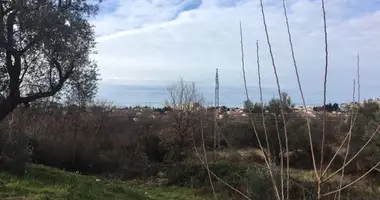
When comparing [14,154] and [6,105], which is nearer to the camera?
[6,105]

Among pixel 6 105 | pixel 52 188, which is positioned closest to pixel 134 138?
pixel 52 188

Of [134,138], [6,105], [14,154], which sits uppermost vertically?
[6,105]

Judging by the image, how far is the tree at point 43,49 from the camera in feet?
31.4

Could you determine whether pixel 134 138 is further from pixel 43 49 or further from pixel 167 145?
pixel 43 49

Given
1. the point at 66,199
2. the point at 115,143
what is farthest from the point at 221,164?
the point at 66,199

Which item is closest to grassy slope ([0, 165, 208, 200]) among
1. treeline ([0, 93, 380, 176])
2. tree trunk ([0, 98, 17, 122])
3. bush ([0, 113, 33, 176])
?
bush ([0, 113, 33, 176])

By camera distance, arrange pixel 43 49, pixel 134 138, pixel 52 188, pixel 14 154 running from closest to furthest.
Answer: pixel 43 49 < pixel 52 188 < pixel 14 154 < pixel 134 138

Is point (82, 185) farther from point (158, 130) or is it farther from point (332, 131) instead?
point (158, 130)

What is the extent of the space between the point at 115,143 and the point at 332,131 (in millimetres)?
12912

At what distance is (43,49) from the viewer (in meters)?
10.0

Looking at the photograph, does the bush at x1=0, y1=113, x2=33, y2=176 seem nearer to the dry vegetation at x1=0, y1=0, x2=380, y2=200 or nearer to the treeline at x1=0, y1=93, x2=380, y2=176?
the dry vegetation at x1=0, y1=0, x2=380, y2=200

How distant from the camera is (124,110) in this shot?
113 feet

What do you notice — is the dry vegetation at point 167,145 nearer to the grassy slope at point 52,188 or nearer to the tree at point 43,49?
the grassy slope at point 52,188

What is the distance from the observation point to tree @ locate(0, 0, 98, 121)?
956cm
